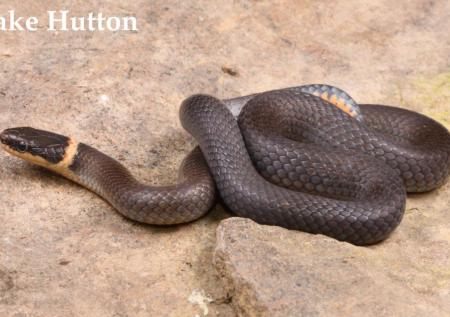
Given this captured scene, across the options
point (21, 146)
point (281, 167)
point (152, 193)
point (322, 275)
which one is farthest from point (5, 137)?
point (322, 275)

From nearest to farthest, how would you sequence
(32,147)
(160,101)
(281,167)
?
(281,167), (32,147), (160,101)

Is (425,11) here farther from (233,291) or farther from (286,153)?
(233,291)

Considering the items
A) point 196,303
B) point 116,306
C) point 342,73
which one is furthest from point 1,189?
point 342,73

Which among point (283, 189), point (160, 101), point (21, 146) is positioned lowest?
point (21, 146)

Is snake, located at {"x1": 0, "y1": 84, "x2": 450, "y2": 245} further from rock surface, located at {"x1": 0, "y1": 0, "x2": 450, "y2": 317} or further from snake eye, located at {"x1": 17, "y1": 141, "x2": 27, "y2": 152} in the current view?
rock surface, located at {"x1": 0, "y1": 0, "x2": 450, "y2": 317}

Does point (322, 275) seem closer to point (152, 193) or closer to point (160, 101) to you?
point (152, 193)

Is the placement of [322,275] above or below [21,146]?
above
